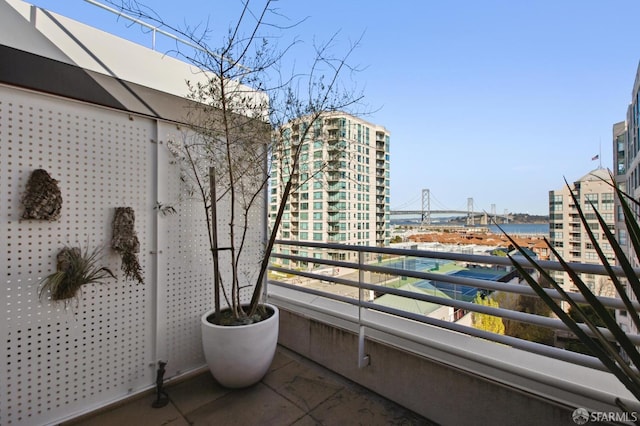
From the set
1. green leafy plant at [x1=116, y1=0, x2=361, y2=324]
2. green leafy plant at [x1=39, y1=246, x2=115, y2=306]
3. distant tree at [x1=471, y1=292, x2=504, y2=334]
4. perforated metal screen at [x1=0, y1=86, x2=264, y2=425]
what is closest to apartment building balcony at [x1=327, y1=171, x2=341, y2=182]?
green leafy plant at [x1=116, y1=0, x2=361, y2=324]

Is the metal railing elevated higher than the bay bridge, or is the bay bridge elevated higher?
the bay bridge

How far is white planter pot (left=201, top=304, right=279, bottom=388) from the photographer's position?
1917 millimetres

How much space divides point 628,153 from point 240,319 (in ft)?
80.6

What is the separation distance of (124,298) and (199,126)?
4.81 feet

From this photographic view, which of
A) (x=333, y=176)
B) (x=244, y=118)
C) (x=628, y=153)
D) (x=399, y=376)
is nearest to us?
(x=399, y=376)

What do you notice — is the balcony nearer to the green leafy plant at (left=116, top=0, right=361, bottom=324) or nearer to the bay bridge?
the bay bridge

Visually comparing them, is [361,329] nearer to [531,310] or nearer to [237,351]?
[237,351]

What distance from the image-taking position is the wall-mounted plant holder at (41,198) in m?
1.58

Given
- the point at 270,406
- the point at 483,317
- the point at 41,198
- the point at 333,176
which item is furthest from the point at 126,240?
the point at 483,317

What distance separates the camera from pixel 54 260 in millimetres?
1694

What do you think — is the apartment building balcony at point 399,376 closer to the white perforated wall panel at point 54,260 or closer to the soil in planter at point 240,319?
the white perforated wall panel at point 54,260

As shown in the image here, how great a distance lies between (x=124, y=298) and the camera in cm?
197

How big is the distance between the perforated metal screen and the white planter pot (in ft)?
1.59

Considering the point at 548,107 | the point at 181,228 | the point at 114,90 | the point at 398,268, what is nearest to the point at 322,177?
the point at 398,268
